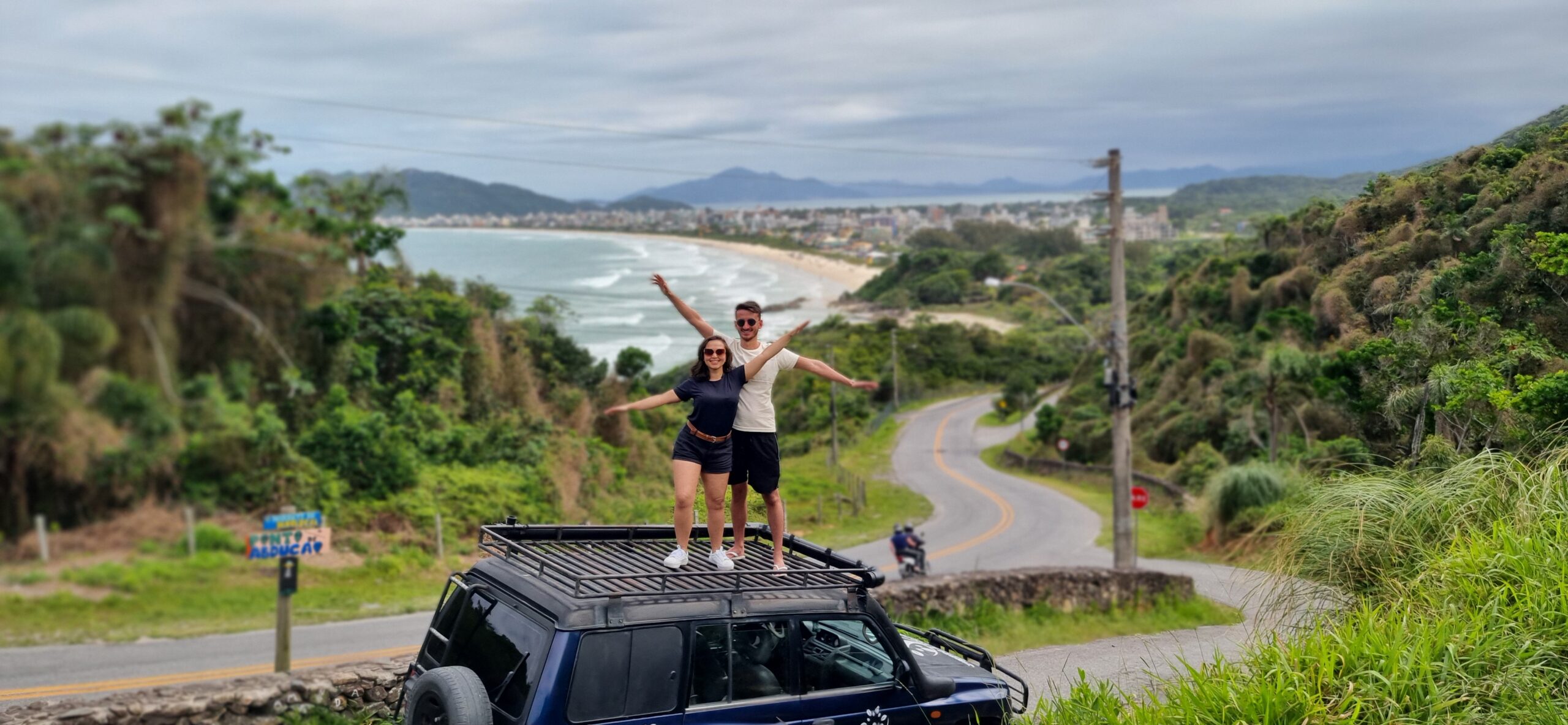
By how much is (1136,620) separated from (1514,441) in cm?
586

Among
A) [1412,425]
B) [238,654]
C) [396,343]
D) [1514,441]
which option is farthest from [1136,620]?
[396,343]

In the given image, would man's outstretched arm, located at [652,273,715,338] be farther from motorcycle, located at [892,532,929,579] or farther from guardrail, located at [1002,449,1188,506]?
guardrail, located at [1002,449,1188,506]

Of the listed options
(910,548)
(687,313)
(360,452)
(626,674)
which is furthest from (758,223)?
(626,674)

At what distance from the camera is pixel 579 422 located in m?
33.9

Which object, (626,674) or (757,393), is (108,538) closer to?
(757,393)

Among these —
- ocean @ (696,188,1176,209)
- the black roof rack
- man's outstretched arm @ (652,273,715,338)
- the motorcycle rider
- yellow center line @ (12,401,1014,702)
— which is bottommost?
the motorcycle rider

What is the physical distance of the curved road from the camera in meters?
9.48

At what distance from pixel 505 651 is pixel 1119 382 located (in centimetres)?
1649

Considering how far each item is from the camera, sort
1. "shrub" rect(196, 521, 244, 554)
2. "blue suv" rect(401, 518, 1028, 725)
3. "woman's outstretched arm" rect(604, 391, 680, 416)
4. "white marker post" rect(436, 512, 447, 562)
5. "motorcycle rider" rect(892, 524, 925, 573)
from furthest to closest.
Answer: "white marker post" rect(436, 512, 447, 562)
"motorcycle rider" rect(892, 524, 925, 573)
"shrub" rect(196, 521, 244, 554)
"woman's outstretched arm" rect(604, 391, 680, 416)
"blue suv" rect(401, 518, 1028, 725)

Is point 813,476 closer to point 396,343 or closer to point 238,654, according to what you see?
point 396,343

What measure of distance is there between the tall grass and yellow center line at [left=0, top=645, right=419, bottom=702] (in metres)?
9.63

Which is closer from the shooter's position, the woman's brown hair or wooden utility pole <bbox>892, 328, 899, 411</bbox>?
the woman's brown hair

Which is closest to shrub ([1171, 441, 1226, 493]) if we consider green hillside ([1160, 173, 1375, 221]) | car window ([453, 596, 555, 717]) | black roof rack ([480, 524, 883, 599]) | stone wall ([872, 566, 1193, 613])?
green hillside ([1160, 173, 1375, 221])

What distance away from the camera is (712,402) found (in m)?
6.33
